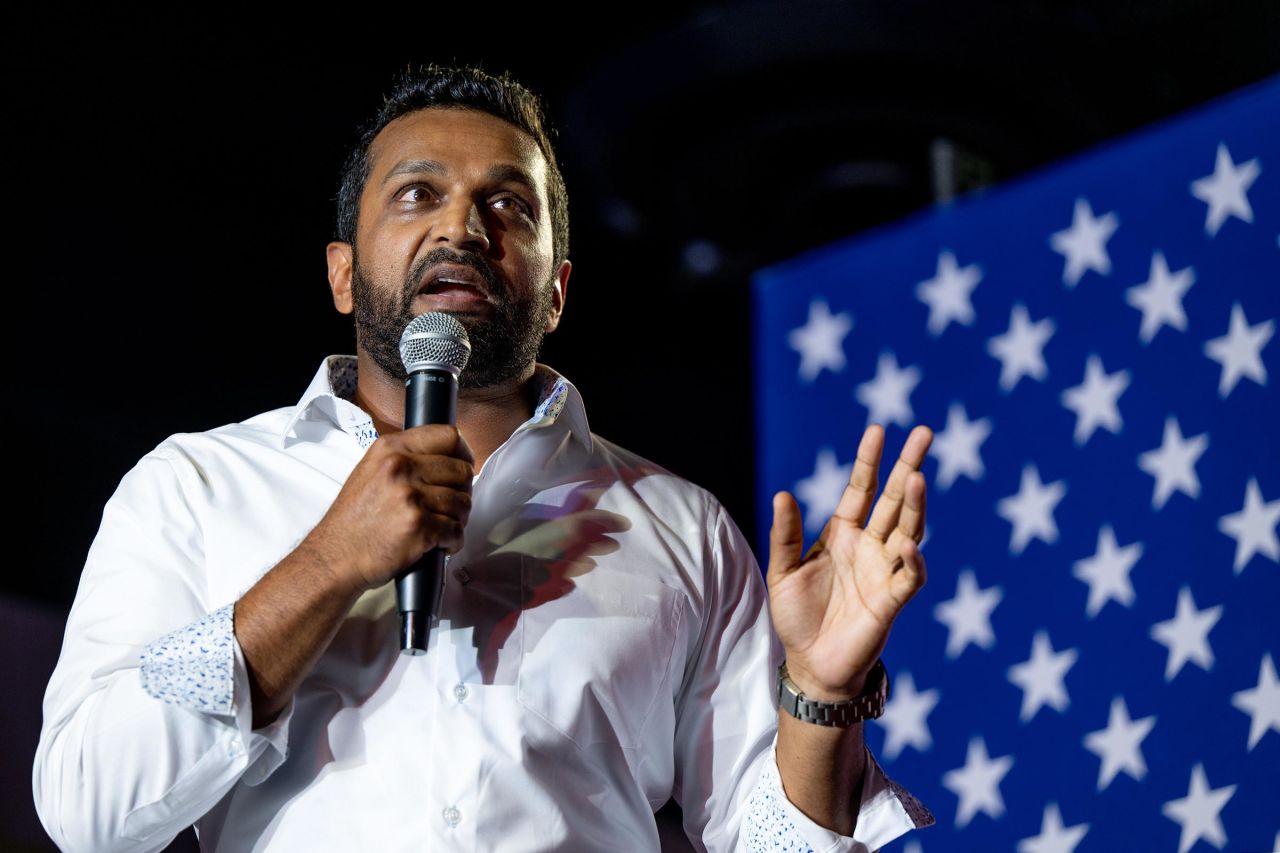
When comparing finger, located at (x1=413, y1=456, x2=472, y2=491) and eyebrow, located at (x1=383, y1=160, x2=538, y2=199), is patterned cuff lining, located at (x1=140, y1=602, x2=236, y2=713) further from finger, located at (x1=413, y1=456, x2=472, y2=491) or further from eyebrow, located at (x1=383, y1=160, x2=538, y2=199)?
eyebrow, located at (x1=383, y1=160, x2=538, y2=199)

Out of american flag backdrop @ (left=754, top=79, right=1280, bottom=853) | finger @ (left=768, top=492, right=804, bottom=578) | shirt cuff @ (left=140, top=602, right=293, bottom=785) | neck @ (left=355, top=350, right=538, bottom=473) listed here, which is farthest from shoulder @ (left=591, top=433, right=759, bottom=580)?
american flag backdrop @ (left=754, top=79, right=1280, bottom=853)

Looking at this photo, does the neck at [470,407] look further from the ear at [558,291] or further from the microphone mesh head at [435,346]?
the microphone mesh head at [435,346]

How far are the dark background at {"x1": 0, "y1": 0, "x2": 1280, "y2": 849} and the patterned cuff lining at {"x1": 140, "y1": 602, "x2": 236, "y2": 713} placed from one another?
2.93 ft

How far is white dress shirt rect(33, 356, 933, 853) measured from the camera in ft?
4.38

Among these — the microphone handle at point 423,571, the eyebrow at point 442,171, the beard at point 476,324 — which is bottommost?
the microphone handle at point 423,571

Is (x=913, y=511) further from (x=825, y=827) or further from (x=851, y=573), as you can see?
(x=825, y=827)

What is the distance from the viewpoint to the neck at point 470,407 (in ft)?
5.94

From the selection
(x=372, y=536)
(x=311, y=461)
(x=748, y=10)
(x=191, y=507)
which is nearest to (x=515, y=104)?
(x=311, y=461)

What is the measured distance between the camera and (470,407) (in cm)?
183

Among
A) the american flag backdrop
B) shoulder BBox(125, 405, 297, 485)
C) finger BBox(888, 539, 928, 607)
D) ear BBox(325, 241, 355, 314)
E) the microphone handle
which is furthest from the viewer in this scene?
the american flag backdrop

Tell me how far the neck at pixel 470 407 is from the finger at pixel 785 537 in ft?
1.54

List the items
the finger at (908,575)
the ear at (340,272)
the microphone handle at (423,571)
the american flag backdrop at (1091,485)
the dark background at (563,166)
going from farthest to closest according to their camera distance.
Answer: the dark background at (563,166), the american flag backdrop at (1091,485), the ear at (340,272), the finger at (908,575), the microphone handle at (423,571)

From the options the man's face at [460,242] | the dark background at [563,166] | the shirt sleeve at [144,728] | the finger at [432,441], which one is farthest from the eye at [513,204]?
the dark background at [563,166]

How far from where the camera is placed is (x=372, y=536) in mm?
1276
